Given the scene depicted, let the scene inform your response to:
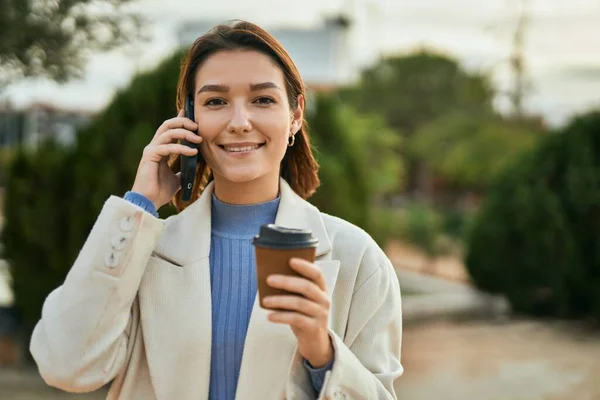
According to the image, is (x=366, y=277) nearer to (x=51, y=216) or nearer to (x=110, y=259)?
(x=110, y=259)

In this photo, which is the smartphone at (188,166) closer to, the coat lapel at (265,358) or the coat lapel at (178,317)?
the coat lapel at (178,317)

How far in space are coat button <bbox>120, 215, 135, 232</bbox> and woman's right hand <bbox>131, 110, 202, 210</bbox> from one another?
0.11 metres

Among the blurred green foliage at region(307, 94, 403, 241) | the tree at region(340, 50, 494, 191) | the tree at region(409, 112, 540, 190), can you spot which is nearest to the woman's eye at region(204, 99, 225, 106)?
the blurred green foliage at region(307, 94, 403, 241)

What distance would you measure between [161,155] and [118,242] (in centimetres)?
25

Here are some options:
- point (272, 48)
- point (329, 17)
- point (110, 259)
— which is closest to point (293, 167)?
point (272, 48)

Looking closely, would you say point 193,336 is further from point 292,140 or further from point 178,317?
point 292,140

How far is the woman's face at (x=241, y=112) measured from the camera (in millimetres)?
1966

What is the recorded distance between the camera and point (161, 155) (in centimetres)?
200

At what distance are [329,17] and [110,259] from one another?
3786cm

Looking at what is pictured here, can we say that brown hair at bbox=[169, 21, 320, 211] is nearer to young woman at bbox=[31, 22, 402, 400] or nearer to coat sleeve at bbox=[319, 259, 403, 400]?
young woman at bbox=[31, 22, 402, 400]

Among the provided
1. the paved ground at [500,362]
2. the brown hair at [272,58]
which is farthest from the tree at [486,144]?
the brown hair at [272,58]

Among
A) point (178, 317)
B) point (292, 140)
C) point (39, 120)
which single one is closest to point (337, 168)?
point (292, 140)

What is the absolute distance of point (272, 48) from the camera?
2.02 meters

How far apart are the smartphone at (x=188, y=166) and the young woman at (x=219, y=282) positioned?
0.07 feet
